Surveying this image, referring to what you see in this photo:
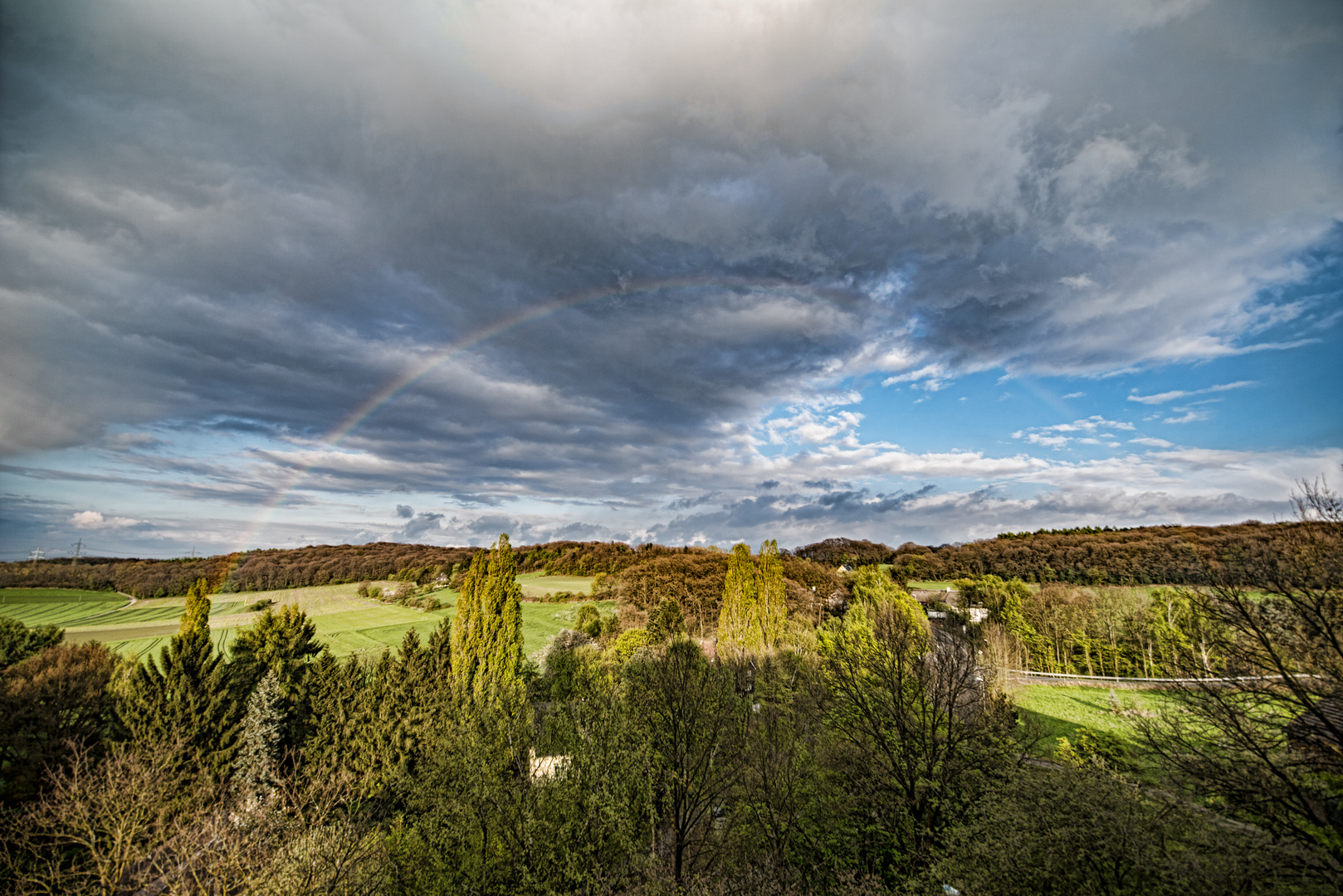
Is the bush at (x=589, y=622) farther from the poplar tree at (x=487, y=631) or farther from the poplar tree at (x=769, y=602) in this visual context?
the poplar tree at (x=487, y=631)

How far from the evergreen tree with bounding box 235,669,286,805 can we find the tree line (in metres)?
0.11

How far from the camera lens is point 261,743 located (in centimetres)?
2470

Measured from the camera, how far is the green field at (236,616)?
4175cm

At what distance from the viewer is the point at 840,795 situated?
20.0 meters

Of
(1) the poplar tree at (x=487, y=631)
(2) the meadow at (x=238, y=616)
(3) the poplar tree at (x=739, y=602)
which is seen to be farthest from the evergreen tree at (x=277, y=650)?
(3) the poplar tree at (x=739, y=602)

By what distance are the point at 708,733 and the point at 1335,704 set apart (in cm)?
1909

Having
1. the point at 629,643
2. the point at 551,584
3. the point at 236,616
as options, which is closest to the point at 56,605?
the point at 236,616

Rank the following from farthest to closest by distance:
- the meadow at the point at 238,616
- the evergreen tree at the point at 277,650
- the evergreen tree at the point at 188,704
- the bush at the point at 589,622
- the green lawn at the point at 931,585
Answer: the green lawn at the point at 931,585
the bush at the point at 589,622
the meadow at the point at 238,616
the evergreen tree at the point at 277,650
the evergreen tree at the point at 188,704

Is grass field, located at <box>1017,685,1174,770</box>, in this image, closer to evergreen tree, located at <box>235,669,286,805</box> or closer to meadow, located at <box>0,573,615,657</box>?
meadow, located at <box>0,573,615,657</box>

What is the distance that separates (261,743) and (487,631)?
11.3 meters

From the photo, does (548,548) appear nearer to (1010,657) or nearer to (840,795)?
(1010,657)

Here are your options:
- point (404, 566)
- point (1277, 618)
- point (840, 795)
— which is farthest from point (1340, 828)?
point (404, 566)

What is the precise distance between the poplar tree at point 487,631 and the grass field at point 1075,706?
3115 cm

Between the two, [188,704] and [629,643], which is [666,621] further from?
[188,704]
